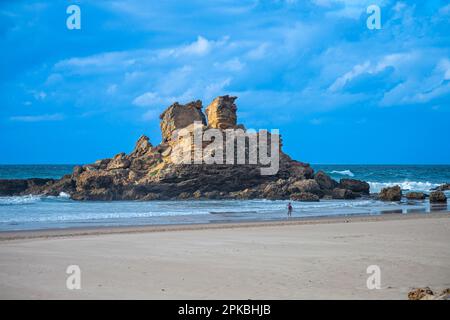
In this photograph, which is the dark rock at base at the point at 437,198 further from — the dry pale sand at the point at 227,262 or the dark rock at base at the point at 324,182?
the dry pale sand at the point at 227,262

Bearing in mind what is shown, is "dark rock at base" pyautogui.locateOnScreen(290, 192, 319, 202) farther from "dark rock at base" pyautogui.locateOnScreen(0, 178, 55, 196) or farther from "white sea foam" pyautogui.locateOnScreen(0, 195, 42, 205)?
"dark rock at base" pyautogui.locateOnScreen(0, 178, 55, 196)

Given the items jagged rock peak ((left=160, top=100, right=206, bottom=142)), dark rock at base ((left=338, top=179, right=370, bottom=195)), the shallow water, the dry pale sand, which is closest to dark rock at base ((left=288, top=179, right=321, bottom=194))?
the shallow water

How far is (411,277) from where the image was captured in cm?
1073

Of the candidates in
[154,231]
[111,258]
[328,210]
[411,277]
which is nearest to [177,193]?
[328,210]

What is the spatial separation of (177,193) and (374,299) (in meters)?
35.9

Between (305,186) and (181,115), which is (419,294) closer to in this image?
(305,186)

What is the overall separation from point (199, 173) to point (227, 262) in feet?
104

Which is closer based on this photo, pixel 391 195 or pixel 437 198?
pixel 437 198

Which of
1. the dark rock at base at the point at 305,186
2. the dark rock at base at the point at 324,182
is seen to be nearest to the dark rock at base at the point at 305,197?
the dark rock at base at the point at 305,186

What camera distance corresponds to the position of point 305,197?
41.4 m

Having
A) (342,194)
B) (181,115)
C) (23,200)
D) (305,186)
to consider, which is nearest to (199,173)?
(181,115)

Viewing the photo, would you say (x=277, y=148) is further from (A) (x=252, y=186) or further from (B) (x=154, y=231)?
(B) (x=154, y=231)

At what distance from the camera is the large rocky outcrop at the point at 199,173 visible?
143 feet

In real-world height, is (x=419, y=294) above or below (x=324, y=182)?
below
